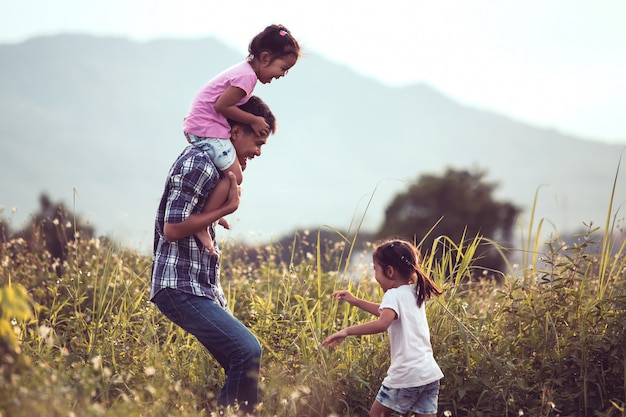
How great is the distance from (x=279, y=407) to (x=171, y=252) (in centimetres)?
114

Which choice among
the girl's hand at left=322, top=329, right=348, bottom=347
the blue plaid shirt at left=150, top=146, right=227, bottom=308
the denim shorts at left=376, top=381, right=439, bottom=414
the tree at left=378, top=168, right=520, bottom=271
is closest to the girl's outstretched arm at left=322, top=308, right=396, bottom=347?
the girl's hand at left=322, top=329, right=348, bottom=347

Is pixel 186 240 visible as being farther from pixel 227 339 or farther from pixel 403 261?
pixel 403 261

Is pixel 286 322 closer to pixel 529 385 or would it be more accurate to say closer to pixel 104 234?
pixel 529 385

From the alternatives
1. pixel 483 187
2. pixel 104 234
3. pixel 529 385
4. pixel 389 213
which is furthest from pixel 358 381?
pixel 483 187

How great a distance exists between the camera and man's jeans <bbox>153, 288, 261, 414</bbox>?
3.30 m

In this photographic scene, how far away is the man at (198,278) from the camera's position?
3.32 meters

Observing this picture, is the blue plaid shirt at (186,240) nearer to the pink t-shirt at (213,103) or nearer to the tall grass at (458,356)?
the pink t-shirt at (213,103)

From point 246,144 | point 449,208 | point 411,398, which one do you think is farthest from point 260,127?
point 449,208

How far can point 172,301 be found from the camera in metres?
3.41

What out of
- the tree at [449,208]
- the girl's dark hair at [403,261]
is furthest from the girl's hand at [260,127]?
the tree at [449,208]

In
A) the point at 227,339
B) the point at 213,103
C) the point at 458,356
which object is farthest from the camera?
the point at 458,356

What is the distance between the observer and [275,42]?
404 cm

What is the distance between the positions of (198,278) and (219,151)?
629 mm

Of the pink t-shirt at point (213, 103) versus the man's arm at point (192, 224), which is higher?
the pink t-shirt at point (213, 103)
